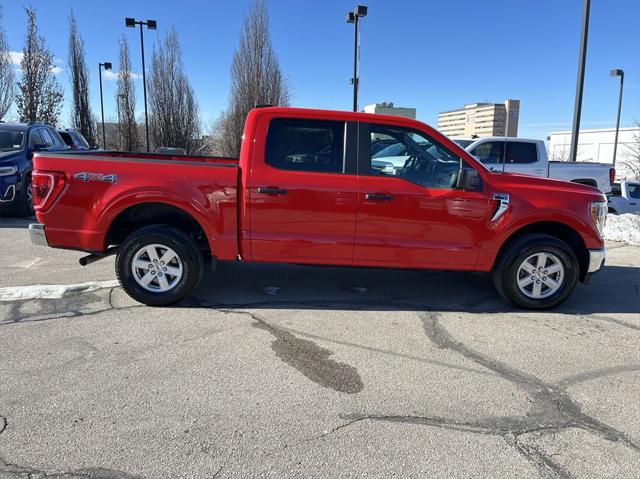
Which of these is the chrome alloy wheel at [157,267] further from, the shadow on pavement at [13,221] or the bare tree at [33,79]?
the bare tree at [33,79]

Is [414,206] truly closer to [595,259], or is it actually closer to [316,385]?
[595,259]

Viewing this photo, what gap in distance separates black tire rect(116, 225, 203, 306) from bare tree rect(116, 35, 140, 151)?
3022cm

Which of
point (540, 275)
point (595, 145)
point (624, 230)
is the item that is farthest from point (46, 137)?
point (595, 145)

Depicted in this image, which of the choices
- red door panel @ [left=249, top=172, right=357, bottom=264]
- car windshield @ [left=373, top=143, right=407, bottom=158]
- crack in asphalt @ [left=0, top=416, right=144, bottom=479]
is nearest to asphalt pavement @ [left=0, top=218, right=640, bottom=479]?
crack in asphalt @ [left=0, top=416, right=144, bottom=479]

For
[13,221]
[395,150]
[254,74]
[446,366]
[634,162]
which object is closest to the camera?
[446,366]

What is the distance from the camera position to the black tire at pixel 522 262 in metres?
5.04

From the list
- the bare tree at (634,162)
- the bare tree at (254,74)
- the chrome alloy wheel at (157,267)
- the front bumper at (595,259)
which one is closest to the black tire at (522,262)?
the front bumper at (595,259)

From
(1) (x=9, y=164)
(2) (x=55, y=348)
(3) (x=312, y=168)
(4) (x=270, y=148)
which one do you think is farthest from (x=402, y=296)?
(1) (x=9, y=164)

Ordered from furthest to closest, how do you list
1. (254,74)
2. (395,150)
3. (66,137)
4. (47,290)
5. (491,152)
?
1. (254,74)
2. (66,137)
3. (491,152)
4. (47,290)
5. (395,150)

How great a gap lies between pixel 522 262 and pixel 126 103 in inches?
1284

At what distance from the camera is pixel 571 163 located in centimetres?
1255

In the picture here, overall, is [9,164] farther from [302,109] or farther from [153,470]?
[153,470]

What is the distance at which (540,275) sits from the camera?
16.8ft

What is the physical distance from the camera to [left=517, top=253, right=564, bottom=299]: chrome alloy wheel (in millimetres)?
5102
